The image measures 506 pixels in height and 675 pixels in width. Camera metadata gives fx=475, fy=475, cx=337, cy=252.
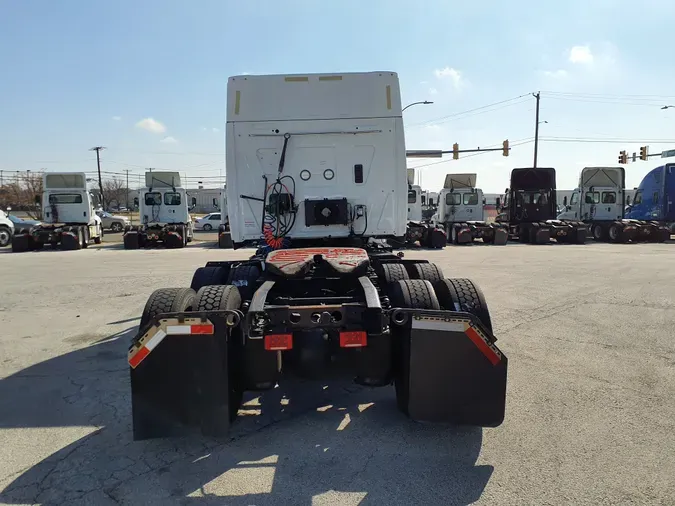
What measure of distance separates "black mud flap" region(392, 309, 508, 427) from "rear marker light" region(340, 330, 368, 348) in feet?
0.86

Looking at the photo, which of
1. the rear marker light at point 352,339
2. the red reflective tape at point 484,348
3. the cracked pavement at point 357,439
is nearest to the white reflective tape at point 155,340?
the cracked pavement at point 357,439

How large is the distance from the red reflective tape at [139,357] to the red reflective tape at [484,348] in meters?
2.37

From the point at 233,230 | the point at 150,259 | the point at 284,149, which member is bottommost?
the point at 150,259

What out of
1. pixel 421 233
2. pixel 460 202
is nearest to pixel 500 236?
pixel 460 202

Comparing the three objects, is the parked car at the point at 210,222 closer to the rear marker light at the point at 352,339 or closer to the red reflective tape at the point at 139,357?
the red reflective tape at the point at 139,357

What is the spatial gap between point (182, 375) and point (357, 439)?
1.46 metres

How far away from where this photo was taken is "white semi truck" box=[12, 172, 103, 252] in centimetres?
2261

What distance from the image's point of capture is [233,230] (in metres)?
6.33

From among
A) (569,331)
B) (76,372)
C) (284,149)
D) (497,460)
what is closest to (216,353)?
(497,460)

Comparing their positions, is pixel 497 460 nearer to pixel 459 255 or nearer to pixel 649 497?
pixel 649 497

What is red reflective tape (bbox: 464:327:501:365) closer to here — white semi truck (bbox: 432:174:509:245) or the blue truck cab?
white semi truck (bbox: 432:174:509:245)

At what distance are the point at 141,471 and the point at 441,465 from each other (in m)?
2.14

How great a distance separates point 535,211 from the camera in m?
26.1

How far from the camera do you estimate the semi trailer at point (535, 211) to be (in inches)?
981
